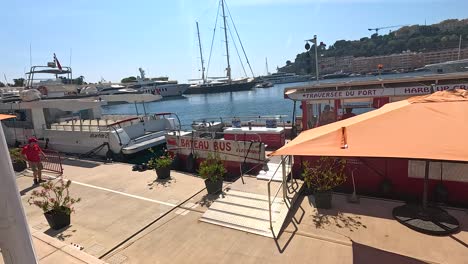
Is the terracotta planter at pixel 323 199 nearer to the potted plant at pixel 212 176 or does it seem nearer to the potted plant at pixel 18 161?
the potted plant at pixel 212 176

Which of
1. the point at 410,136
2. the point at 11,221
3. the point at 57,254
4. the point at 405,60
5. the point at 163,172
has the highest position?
the point at 405,60

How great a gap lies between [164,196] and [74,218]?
9.04ft

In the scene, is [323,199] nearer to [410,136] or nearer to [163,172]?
[410,136]

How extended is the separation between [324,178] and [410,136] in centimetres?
347

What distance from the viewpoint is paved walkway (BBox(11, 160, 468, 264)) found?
591 cm

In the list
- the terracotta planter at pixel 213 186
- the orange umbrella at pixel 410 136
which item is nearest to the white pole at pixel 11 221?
the orange umbrella at pixel 410 136

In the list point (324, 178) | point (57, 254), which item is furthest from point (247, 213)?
point (57, 254)

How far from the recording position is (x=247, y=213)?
7977 mm

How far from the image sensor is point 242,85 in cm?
11625

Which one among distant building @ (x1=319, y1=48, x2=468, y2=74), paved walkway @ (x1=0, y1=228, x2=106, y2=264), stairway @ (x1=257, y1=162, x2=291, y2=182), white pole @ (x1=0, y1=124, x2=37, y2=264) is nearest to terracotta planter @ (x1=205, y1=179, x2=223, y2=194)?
stairway @ (x1=257, y1=162, x2=291, y2=182)

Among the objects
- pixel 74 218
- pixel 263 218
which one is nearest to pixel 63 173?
pixel 74 218

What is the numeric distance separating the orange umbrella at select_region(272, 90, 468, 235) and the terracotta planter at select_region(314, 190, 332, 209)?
2148 mm

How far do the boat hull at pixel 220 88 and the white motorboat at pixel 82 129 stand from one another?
93939mm

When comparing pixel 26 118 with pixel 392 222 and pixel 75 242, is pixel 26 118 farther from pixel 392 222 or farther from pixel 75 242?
pixel 392 222
